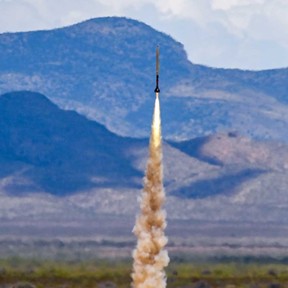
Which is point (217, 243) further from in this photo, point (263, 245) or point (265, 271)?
point (265, 271)

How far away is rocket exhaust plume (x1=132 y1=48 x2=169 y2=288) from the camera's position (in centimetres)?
8450

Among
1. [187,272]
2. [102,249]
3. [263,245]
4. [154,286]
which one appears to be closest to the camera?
[154,286]

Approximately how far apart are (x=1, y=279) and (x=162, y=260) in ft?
170

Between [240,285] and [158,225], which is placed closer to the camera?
[158,225]

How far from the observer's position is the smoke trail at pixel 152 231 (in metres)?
84.5

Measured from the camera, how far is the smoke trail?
84500 millimetres

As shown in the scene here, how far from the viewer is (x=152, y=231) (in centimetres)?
8538

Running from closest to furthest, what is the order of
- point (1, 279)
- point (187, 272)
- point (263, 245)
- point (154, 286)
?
point (154, 286) < point (1, 279) < point (187, 272) < point (263, 245)

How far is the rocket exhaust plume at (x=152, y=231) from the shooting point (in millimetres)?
84500

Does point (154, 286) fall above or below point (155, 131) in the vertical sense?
below

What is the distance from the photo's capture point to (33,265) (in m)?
145

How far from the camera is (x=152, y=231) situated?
85375 millimetres

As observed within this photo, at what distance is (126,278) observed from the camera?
13700 centimetres

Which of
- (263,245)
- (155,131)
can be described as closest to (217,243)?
(263,245)
